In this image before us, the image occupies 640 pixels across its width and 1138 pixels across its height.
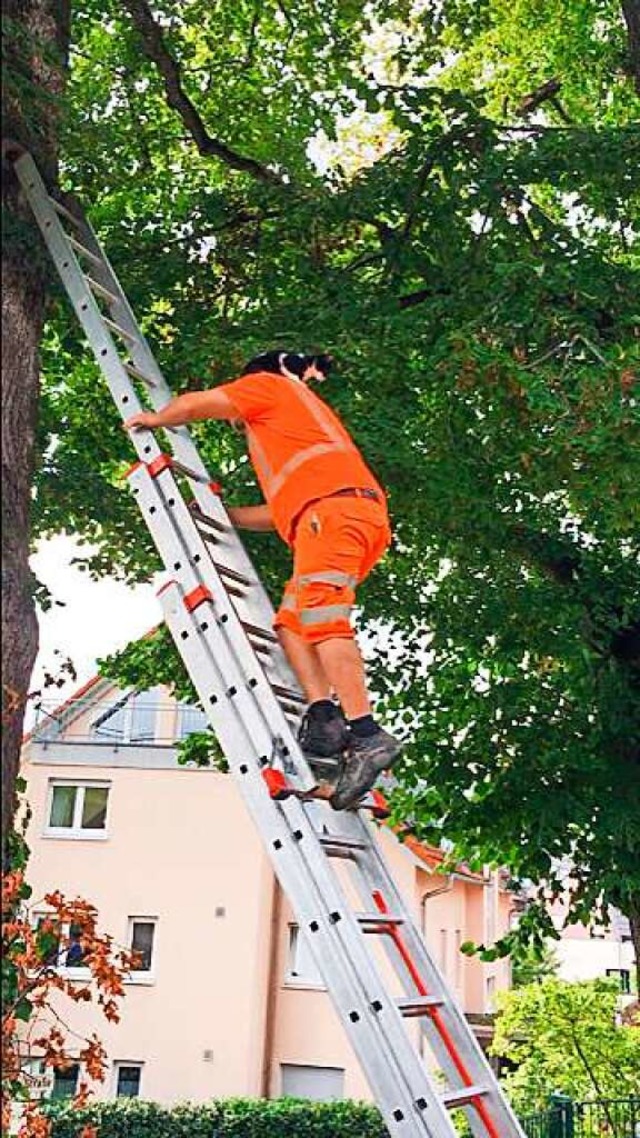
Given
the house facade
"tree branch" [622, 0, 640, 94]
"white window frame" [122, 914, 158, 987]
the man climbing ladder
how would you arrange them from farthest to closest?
"white window frame" [122, 914, 158, 987] < the house facade < "tree branch" [622, 0, 640, 94] < the man climbing ladder

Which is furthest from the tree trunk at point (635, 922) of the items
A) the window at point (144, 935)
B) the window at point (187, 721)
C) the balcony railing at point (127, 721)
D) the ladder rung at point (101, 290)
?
the window at point (187, 721)

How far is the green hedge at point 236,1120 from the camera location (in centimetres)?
1623

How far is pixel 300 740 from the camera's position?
4312 mm

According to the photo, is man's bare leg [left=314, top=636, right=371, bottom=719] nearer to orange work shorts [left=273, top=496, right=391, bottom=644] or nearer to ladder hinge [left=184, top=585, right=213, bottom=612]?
orange work shorts [left=273, top=496, right=391, bottom=644]

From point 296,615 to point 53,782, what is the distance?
1643 centimetres

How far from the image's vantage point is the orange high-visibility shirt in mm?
4609

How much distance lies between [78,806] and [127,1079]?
4313mm

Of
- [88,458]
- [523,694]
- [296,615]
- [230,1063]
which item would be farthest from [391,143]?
[230,1063]

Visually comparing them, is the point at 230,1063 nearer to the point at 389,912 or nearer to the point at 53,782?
the point at 53,782

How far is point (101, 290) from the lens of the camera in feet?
18.1

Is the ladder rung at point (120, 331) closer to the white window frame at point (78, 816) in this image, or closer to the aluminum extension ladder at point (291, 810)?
the aluminum extension ladder at point (291, 810)

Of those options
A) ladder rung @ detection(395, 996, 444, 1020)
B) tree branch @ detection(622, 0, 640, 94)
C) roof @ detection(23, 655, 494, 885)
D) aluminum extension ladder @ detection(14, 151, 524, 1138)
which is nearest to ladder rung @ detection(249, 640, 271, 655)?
aluminum extension ladder @ detection(14, 151, 524, 1138)

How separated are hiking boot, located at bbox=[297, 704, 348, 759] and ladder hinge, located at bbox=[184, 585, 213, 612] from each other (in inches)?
23.0

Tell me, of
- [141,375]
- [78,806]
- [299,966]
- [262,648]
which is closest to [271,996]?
[299,966]
